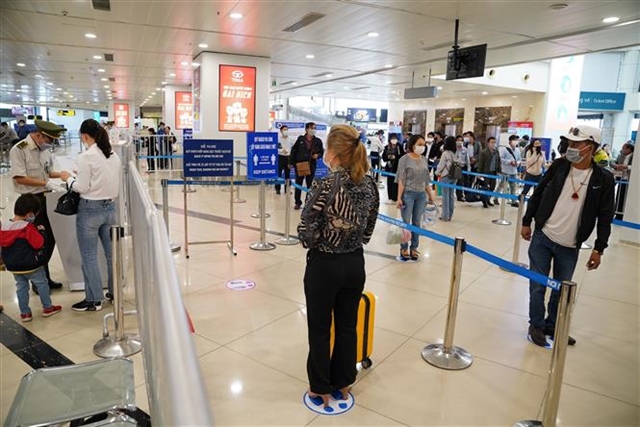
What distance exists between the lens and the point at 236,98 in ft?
41.4

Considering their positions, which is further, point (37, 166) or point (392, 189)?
point (392, 189)

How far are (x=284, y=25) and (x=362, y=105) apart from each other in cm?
4198

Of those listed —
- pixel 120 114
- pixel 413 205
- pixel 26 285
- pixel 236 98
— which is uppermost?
pixel 120 114

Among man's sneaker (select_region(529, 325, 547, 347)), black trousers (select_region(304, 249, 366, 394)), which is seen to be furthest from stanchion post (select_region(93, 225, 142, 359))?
man's sneaker (select_region(529, 325, 547, 347))

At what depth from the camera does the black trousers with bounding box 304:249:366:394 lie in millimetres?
2559

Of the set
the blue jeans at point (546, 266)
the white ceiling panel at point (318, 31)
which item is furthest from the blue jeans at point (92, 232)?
the white ceiling panel at point (318, 31)

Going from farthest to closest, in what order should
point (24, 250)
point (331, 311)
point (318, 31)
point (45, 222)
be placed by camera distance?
point (318, 31) < point (45, 222) < point (24, 250) < point (331, 311)

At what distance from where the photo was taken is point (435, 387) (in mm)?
3076

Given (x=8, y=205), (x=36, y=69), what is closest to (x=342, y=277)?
(x=8, y=205)

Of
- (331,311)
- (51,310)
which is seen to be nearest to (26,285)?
(51,310)

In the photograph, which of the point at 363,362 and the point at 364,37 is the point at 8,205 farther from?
the point at 363,362

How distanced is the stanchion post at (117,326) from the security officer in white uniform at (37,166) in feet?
4.00

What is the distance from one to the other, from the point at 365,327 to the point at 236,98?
10.7 m

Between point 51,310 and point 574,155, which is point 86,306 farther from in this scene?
point 574,155
